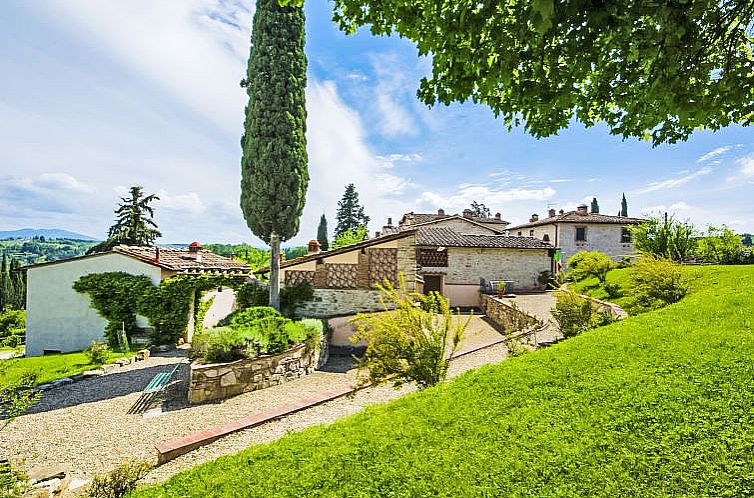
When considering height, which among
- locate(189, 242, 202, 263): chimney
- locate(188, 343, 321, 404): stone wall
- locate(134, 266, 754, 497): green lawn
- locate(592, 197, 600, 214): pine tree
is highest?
locate(592, 197, 600, 214): pine tree

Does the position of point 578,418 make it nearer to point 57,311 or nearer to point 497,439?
point 497,439

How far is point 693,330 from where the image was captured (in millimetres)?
5406

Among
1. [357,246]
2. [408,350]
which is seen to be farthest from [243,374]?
[357,246]

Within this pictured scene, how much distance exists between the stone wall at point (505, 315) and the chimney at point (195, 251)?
1587 centimetres

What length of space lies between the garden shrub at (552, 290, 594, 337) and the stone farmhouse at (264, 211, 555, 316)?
18.4ft

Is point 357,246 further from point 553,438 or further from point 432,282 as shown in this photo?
point 432,282

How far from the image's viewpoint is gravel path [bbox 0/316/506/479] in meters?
6.11

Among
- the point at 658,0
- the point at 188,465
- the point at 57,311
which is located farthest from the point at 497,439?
the point at 57,311

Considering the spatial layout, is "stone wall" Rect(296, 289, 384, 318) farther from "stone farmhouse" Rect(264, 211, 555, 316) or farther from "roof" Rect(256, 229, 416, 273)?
"roof" Rect(256, 229, 416, 273)

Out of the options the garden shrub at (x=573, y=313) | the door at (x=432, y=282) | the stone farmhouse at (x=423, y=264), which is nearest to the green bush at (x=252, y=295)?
the stone farmhouse at (x=423, y=264)

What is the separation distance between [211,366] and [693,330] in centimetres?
953

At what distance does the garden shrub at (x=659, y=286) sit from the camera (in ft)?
30.1

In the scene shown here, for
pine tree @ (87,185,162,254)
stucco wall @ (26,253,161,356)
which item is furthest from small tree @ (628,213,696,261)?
pine tree @ (87,185,162,254)

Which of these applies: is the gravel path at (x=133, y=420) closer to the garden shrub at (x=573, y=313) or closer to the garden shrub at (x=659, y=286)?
the garden shrub at (x=573, y=313)
